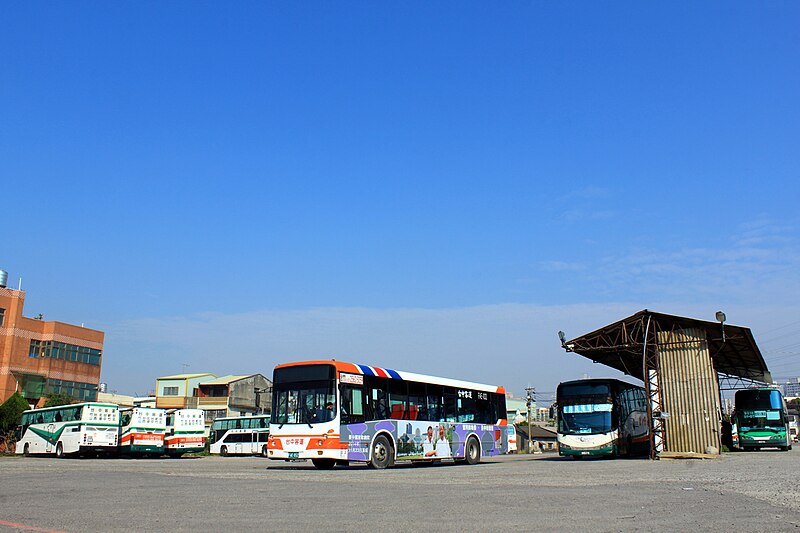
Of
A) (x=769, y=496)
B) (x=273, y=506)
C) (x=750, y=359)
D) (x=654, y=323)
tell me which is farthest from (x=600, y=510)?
(x=750, y=359)

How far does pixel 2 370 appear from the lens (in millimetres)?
44125

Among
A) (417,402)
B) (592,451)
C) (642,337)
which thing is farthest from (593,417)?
(417,402)

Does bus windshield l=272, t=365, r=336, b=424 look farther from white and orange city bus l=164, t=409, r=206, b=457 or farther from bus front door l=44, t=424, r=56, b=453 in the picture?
bus front door l=44, t=424, r=56, b=453

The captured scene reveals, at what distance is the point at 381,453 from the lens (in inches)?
742

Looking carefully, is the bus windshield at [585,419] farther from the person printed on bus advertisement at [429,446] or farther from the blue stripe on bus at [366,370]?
the blue stripe on bus at [366,370]

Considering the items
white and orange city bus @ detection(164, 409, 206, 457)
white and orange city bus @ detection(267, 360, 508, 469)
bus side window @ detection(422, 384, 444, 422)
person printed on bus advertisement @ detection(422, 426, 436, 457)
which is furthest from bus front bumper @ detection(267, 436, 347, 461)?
white and orange city bus @ detection(164, 409, 206, 457)

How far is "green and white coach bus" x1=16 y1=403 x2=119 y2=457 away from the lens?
99.7 feet

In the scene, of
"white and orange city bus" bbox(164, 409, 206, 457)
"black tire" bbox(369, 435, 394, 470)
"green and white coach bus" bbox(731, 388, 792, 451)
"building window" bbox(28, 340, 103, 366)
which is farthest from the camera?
"building window" bbox(28, 340, 103, 366)

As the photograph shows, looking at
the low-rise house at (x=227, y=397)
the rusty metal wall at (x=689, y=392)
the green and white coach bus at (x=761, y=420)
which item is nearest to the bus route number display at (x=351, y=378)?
the rusty metal wall at (x=689, y=392)

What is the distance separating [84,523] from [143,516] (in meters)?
0.72

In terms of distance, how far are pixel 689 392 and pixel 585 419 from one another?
4.28 metres

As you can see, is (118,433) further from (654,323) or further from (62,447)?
(654,323)

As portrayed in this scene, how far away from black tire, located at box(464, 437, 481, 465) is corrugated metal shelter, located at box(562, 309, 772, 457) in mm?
6622

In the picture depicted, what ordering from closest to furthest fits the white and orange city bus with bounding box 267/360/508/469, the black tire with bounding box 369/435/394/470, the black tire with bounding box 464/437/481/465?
the white and orange city bus with bounding box 267/360/508/469, the black tire with bounding box 369/435/394/470, the black tire with bounding box 464/437/481/465
